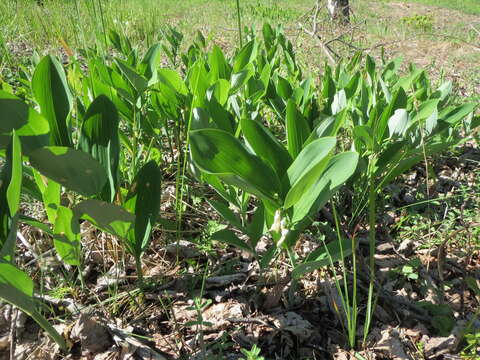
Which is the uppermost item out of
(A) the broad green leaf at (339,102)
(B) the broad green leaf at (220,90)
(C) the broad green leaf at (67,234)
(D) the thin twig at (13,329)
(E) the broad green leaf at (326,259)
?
(B) the broad green leaf at (220,90)

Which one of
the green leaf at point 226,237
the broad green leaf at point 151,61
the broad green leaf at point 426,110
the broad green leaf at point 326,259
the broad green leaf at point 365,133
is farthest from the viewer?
the broad green leaf at point 151,61

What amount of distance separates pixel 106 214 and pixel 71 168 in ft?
0.37

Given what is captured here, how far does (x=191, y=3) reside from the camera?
8.62 meters

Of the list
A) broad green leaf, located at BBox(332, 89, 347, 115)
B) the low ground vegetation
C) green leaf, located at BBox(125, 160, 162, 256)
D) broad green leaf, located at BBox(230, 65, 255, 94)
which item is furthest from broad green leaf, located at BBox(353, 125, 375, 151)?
green leaf, located at BBox(125, 160, 162, 256)

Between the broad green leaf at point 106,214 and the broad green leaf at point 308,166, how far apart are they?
1.06ft

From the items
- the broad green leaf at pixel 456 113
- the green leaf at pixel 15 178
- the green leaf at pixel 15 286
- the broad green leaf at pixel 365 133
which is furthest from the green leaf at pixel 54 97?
the broad green leaf at pixel 456 113

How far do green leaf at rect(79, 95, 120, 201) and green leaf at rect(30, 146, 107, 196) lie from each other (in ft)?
0.17

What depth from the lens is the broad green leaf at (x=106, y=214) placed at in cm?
71

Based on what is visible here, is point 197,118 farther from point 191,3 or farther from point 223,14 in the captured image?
point 191,3

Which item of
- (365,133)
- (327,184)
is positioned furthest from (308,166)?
(365,133)

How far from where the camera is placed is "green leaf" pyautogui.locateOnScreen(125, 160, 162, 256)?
87 cm

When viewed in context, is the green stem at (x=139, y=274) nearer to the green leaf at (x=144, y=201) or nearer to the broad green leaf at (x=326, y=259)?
the green leaf at (x=144, y=201)

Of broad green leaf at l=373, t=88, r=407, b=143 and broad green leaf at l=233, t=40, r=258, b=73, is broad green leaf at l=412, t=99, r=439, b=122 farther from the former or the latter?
broad green leaf at l=233, t=40, r=258, b=73

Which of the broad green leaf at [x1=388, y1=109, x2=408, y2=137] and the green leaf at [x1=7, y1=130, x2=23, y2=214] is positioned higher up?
the green leaf at [x1=7, y1=130, x2=23, y2=214]
